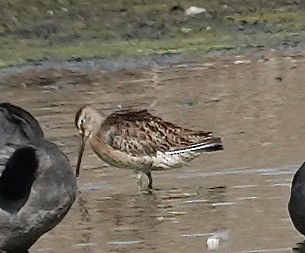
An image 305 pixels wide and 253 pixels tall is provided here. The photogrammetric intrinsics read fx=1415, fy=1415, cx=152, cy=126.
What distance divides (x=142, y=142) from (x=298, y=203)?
3.05 meters

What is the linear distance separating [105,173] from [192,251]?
2823 millimetres

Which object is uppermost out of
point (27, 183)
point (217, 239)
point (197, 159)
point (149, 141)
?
point (27, 183)

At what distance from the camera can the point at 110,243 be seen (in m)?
8.07

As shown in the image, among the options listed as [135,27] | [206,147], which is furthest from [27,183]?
[135,27]

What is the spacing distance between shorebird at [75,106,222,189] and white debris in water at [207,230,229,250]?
1.95m

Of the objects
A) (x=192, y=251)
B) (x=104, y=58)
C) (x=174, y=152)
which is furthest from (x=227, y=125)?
(x=104, y=58)

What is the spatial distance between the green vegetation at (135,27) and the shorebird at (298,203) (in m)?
9.00

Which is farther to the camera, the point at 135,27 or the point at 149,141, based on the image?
the point at 135,27

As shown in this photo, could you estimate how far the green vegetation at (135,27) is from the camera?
661 inches

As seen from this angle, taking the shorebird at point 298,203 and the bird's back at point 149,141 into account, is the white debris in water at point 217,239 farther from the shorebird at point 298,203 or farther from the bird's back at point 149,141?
the bird's back at point 149,141

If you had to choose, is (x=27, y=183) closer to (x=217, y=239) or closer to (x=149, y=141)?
(x=217, y=239)

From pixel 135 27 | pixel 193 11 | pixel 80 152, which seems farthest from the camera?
pixel 193 11

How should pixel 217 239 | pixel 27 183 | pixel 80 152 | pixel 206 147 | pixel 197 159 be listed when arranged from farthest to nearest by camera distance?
pixel 197 159, pixel 80 152, pixel 206 147, pixel 217 239, pixel 27 183

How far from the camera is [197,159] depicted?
10.6m
